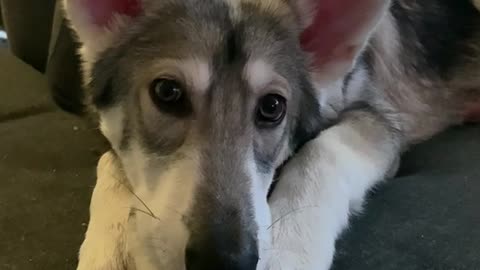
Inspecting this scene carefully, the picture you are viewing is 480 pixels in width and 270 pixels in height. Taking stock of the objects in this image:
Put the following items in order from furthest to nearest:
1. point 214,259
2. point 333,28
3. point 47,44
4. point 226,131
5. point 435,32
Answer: point 47,44
point 435,32
point 333,28
point 226,131
point 214,259

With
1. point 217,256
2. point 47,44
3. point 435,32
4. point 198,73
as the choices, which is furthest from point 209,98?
point 47,44

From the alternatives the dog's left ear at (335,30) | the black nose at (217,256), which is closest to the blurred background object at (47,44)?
the dog's left ear at (335,30)

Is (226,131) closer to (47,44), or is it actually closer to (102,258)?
(102,258)

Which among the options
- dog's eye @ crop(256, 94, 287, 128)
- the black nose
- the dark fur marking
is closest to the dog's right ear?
dog's eye @ crop(256, 94, 287, 128)

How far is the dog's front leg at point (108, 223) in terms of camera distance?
54.1 inches

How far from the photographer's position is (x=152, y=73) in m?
1.39

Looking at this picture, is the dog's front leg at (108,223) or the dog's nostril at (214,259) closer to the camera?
the dog's nostril at (214,259)

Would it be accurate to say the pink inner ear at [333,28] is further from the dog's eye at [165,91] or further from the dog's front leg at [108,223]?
the dog's front leg at [108,223]

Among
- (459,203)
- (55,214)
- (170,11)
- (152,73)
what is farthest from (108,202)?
(459,203)

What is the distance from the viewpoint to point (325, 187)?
4.97 feet

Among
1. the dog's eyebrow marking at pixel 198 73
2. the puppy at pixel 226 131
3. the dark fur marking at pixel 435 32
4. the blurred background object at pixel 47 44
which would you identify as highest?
the dog's eyebrow marking at pixel 198 73

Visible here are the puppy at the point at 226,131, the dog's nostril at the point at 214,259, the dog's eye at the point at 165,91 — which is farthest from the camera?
the dog's eye at the point at 165,91

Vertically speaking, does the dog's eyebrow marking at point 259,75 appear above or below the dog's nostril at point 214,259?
above

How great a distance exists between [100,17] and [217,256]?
2.07 ft
